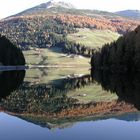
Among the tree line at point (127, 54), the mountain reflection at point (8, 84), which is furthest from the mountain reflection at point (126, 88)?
the tree line at point (127, 54)

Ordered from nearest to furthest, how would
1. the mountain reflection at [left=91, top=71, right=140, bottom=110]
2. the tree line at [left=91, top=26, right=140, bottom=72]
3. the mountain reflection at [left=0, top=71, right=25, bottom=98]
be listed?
the mountain reflection at [left=91, top=71, right=140, bottom=110], the mountain reflection at [left=0, top=71, right=25, bottom=98], the tree line at [left=91, top=26, right=140, bottom=72]

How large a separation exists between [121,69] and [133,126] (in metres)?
93.6

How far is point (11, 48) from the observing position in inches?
7141

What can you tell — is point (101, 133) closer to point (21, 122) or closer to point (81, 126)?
point (81, 126)

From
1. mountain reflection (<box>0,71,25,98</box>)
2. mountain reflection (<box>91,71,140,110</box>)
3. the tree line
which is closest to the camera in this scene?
mountain reflection (<box>91,71,140,110</box>)

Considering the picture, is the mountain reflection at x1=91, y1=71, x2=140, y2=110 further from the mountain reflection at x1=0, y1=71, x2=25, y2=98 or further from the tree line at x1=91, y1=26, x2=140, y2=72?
the tree line at x1=91, y1=26, x2=140, y2=72

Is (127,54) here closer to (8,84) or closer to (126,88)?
(8,84)

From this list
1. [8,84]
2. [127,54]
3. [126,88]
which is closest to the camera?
[126,88]

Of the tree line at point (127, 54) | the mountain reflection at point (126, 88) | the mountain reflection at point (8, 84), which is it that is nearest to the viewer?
the mountain reflection at point (126, 88)

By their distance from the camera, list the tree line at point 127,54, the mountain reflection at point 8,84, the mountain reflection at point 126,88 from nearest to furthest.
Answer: the mountain reflection at point 126,88 < the mountain reflection at point 8,84 < the tree line at point 127,54

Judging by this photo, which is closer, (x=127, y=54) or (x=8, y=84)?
(x=8, y=84)

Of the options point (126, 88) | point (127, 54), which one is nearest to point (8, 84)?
point (126, 88)

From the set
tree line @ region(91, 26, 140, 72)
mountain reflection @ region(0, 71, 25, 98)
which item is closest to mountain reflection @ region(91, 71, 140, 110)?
mountain reflection @ region(0, 71, 25, 98)

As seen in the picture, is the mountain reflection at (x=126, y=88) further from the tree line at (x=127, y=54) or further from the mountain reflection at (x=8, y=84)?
the tree line at (x=127, y=54)
